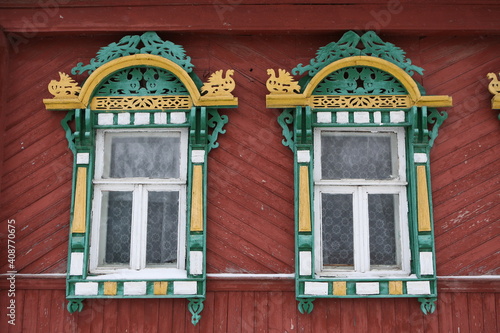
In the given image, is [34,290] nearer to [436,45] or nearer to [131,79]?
[131,79]

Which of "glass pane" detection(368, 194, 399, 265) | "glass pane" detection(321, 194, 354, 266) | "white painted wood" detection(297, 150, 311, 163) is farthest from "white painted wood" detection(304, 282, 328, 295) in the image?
"white painted wood" detection(297, 150, 311, 163)

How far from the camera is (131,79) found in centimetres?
404

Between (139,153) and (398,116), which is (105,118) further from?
(398,116)

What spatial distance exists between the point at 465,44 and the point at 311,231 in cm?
213

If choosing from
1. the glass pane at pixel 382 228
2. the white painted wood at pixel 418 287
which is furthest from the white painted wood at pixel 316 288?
the white painted wood at pixel 418 287

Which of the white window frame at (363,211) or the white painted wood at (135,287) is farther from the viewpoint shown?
the white window frame at (363,211)

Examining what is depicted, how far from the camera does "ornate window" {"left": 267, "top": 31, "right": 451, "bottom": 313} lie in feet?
Answer: 12.6

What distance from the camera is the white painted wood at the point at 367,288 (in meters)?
3.71

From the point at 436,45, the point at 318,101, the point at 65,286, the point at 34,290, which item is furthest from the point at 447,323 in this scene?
the point at 34,290

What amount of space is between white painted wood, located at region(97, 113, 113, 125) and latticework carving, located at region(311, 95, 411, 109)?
66.9 inches

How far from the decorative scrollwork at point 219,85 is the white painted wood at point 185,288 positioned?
60.3 inches

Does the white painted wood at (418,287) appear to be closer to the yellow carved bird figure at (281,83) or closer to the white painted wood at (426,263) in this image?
the white painted wood at (426,263)

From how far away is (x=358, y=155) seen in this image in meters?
4.04

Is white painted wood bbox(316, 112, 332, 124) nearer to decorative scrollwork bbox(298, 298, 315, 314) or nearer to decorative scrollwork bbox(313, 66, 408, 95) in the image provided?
decorative scrollwork bbox(313, 66, 408, 95)
